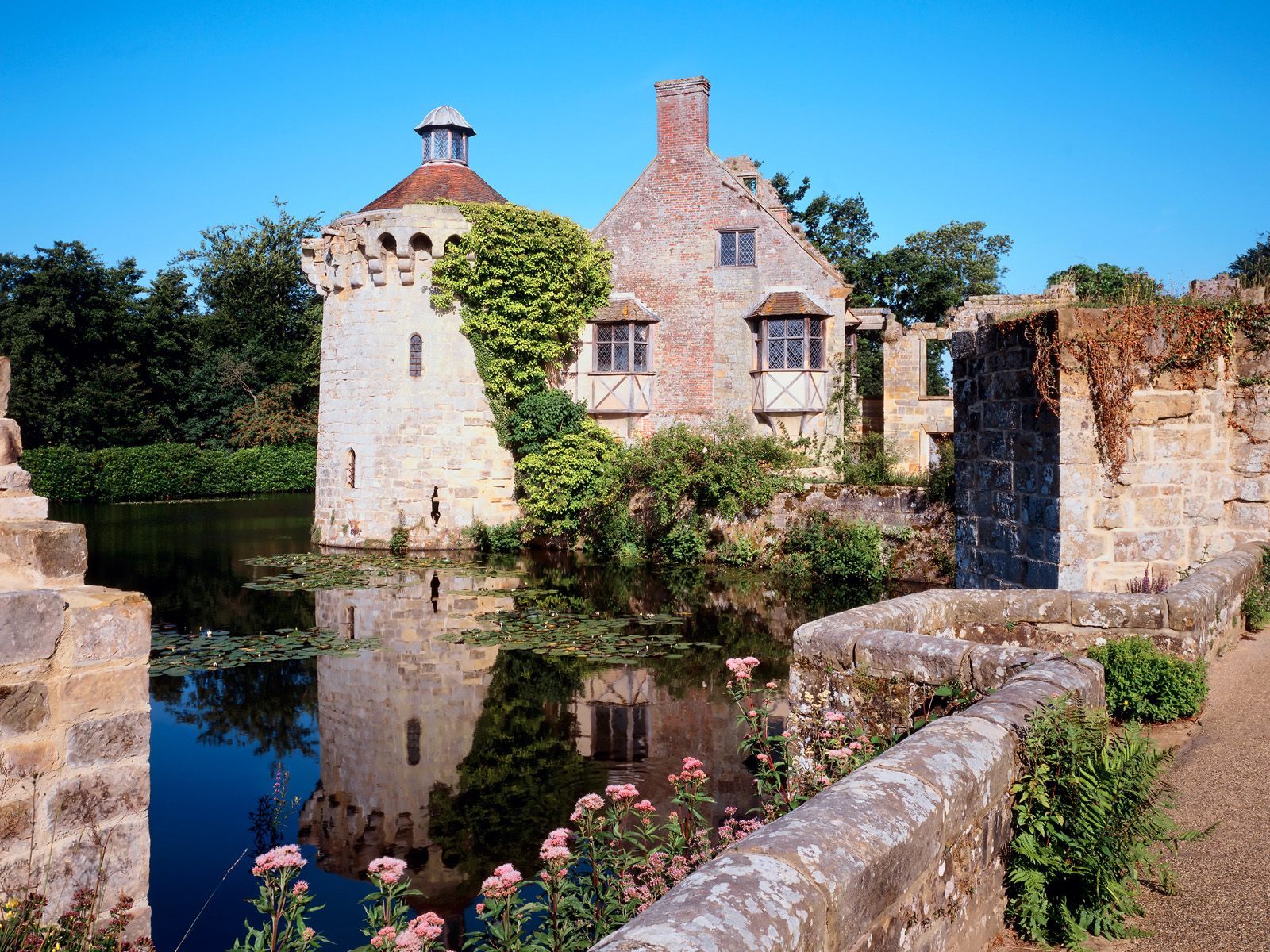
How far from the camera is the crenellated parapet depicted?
21.4 m

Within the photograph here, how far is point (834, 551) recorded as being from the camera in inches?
704

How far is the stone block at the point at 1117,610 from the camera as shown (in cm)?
570

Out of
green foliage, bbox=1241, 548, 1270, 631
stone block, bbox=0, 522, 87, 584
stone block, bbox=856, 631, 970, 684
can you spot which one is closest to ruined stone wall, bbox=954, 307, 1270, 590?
green foliage, bbox=1241, 548, 1270, 631

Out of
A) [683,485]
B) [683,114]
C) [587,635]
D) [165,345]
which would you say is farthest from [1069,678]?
[165,345]

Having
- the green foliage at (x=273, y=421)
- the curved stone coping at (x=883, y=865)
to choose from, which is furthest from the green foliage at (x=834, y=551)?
the green foliage at (x=273, y=421)

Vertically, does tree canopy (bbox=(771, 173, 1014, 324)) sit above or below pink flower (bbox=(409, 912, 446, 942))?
above

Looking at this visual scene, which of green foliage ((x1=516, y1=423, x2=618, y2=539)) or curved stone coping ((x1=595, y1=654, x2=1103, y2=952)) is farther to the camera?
green foliage ((x1=516, y1=423, x2=618, y2=539))

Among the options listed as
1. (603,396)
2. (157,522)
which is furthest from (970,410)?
(157,522)

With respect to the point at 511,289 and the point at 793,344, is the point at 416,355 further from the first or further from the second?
the point at 793,344

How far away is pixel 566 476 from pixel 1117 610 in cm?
1618

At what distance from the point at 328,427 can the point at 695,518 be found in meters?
9.42

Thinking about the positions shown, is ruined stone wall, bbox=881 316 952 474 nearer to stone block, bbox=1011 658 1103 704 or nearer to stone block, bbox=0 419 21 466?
stone block, bbox=1011 658 1103 704

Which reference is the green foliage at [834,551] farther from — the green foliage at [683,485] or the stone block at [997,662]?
the stone block at [997,662]

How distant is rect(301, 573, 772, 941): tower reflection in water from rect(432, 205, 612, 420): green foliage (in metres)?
9.82
